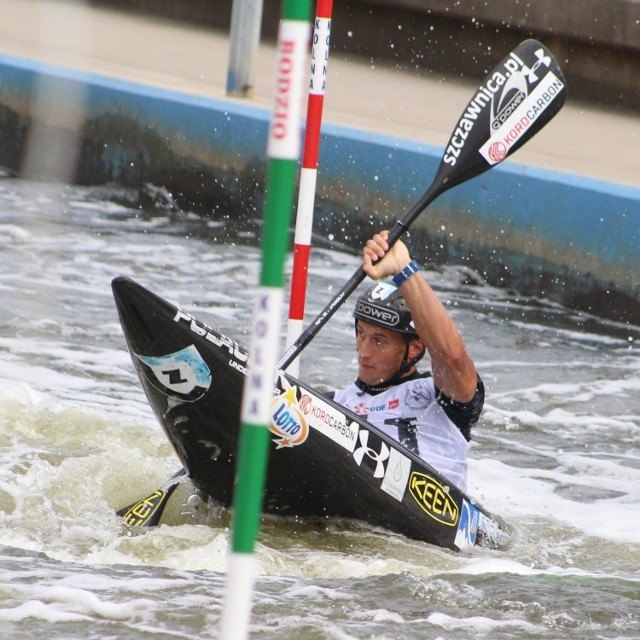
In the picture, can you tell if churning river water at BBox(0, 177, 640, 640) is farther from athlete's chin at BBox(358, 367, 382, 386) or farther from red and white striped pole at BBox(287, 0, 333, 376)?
red and white striped pole at BBox(287, 0, 333, 376)

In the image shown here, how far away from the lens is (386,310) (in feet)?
13.6

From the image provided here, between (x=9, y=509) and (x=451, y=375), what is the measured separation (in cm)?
149

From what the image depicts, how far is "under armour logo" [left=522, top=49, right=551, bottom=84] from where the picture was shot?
4.70m

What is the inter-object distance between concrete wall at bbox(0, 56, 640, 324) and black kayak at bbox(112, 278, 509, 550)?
4.84 m

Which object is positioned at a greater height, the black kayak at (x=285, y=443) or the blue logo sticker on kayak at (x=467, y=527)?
the black kayak at (x=285, y=443)

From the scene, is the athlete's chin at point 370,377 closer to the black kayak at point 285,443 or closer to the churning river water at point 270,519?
the black kayak at point 285,443

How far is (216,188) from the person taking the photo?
10.0 meters

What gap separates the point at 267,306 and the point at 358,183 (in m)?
7.65

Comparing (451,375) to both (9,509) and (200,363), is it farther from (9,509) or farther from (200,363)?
(9,509)

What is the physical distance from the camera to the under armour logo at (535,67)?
15.4ft

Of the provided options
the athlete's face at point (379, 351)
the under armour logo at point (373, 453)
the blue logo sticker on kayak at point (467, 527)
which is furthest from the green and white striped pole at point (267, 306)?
the athlete's face at point (379, 351)

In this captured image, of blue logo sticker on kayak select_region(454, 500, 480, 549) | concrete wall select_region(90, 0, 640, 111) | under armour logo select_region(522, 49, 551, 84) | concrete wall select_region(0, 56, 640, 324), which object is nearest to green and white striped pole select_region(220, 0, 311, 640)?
blue logo sticker on kayak select_region(454, 500, 480, 549)

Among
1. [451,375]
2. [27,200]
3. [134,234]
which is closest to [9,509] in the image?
[451,375]

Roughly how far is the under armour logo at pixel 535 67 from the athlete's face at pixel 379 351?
126cm
